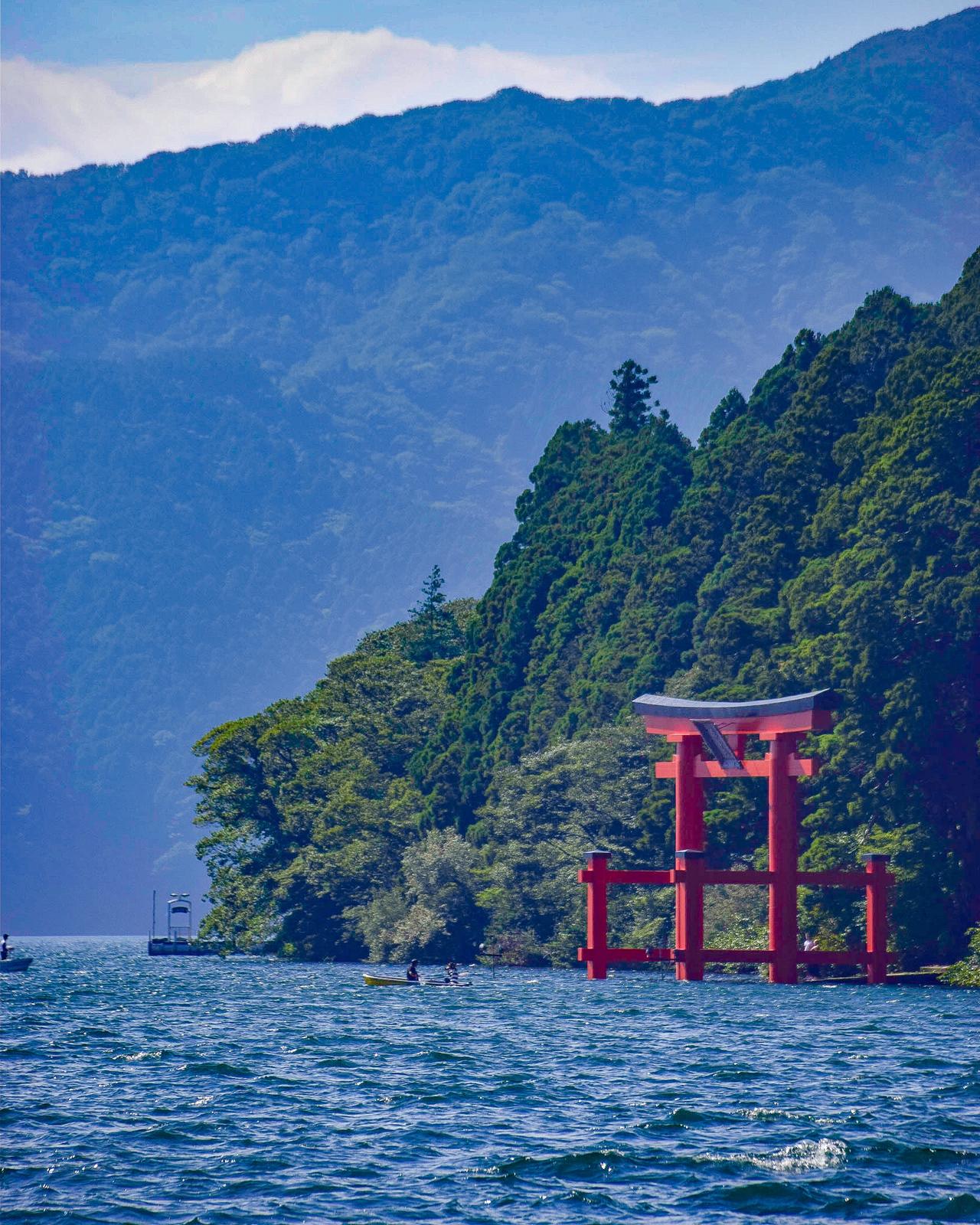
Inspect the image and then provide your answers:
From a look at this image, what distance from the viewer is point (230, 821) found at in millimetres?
100438

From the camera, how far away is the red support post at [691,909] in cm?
6019

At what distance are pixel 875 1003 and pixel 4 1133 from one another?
1217 inches

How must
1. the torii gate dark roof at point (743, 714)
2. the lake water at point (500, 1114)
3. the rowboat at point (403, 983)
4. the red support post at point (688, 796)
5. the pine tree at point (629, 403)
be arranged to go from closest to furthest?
1. the lake water at point (500, 1114)
2. the torii gate dark roof at point (743, 714)
3. the red support post at point (688, 796)
4. the rowboat at point (403, 983)
5. the pine tree at point (629, 403)

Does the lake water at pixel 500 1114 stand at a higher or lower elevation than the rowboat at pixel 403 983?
lower

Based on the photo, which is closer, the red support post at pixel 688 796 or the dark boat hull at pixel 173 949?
the red support post at pixel 688 796

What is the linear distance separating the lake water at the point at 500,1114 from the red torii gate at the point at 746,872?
18.0ft

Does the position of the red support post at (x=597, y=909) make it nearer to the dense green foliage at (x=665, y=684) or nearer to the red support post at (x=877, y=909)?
the red support post at (x=877, y=909)

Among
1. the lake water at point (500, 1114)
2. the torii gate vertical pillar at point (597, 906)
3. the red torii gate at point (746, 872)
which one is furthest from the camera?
the torii gate vertical pillar at point (597, 906)


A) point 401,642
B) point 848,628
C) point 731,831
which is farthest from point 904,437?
point 401,642

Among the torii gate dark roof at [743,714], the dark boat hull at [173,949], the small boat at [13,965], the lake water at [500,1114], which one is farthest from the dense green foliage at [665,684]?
the lake water at [500,1114]

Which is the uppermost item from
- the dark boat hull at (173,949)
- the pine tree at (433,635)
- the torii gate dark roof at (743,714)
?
the pine tree at (433,635)

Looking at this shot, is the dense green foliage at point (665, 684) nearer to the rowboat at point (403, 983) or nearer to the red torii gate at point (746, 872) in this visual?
the red torii gate at point (746, 872)

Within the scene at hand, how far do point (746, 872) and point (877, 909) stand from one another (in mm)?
5814

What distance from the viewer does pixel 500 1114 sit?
31453 millimetres
